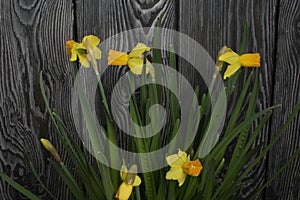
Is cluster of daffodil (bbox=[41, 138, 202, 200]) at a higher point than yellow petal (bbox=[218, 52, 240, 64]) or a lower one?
lower

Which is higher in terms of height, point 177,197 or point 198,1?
point 198,1

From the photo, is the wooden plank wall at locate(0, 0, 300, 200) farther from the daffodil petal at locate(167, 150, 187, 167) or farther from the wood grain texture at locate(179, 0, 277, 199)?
the daffodil petal at locate(167, 150, 187, 167)

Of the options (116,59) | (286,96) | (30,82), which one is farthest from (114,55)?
(286,96)

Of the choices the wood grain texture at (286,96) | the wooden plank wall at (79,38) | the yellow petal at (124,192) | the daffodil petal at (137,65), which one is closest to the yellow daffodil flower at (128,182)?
the yellow petal at (124,192)

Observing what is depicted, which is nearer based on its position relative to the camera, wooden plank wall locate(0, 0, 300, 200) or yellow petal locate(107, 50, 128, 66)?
yellow petal locate(107, 50, 128, 66)

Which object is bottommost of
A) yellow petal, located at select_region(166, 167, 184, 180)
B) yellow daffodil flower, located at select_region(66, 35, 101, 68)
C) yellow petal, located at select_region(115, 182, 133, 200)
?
yellow petal, located at select_region(115, 182, 133, 200)

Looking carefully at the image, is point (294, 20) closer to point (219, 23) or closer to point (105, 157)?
point (219, 23)

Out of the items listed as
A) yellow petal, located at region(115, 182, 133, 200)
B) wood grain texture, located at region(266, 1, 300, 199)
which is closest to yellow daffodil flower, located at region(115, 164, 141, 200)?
yellow petal, located at region(115, 182, 133, 200)

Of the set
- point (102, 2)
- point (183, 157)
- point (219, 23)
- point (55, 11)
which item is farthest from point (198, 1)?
point (183, 157)
